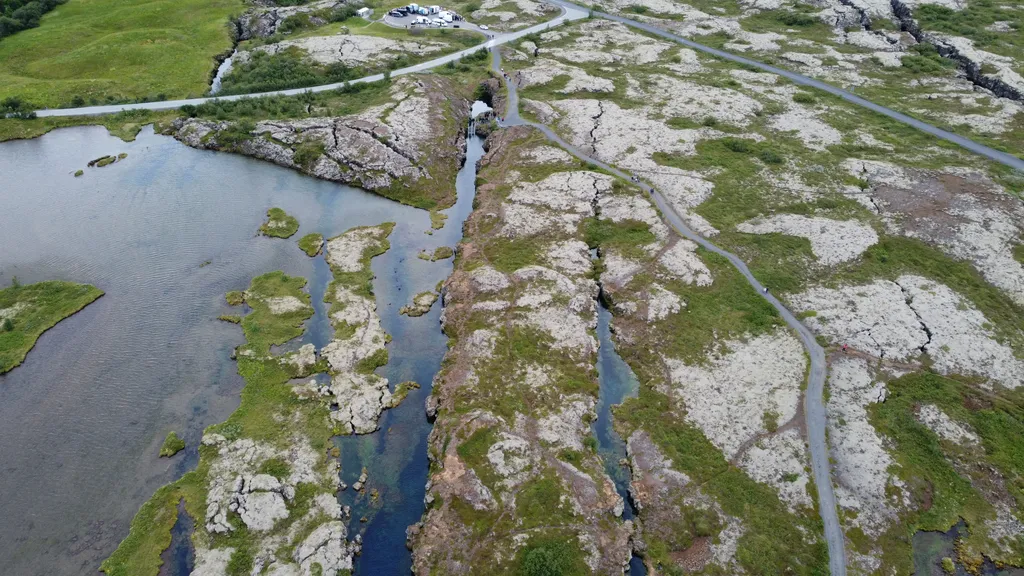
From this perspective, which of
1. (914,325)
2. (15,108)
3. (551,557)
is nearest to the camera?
(551,557)

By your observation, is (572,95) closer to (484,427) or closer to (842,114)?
(842,114)

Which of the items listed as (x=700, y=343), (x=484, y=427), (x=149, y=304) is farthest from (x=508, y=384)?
(x=149, y=304)

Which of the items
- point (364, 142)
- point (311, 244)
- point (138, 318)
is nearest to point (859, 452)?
point (311, 244)

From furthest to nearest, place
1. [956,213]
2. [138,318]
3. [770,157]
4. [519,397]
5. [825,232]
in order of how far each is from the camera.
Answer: [770,157] → [956,213] → [825,232] → [138,318] → [519,397]

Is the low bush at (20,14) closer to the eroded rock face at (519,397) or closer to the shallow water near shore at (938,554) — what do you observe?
the eroded rock face at (519,397)

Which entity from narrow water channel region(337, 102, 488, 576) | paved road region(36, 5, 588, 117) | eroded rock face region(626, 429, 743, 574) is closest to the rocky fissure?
paved road region(36, 5, 588, 117)

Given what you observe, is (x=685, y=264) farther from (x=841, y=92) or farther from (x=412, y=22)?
(x=412, y=22)
